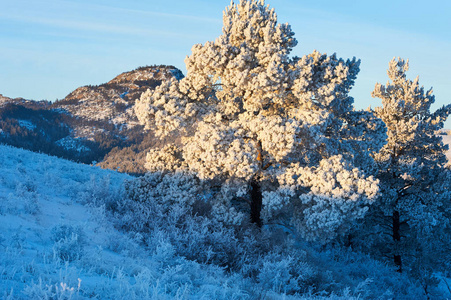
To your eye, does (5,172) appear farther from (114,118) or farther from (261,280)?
(114,118)

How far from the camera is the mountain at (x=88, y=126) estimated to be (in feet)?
337

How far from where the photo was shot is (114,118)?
142125 mm

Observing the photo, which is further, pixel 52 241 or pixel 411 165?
pixel 411 165

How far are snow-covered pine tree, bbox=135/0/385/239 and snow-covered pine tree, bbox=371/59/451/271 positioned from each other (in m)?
4.90

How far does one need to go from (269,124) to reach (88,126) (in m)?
136

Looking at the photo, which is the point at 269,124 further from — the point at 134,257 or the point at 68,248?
the point at 68,248

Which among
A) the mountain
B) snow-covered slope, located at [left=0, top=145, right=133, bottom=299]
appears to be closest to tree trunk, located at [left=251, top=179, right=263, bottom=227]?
snow-covered slope, located at [left=0, top=145, right=133, bottom=299]

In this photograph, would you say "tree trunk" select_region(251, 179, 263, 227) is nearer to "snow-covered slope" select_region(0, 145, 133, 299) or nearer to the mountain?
"snow-covered slope" select_region(0, 145, 133, 299)

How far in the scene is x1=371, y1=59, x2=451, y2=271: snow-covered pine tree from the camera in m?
18.2

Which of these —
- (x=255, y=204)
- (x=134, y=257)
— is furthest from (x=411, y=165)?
(x=134, y=257)

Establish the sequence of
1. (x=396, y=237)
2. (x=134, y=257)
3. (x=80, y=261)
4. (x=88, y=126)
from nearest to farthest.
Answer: (x=80, y=261) < (x=134, y=257) < (x=396, y=237) < (x=88, y=126)

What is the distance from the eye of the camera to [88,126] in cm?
13650

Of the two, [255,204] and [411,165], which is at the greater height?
[411,165]

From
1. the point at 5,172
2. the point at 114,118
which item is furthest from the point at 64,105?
the point at 5,172
